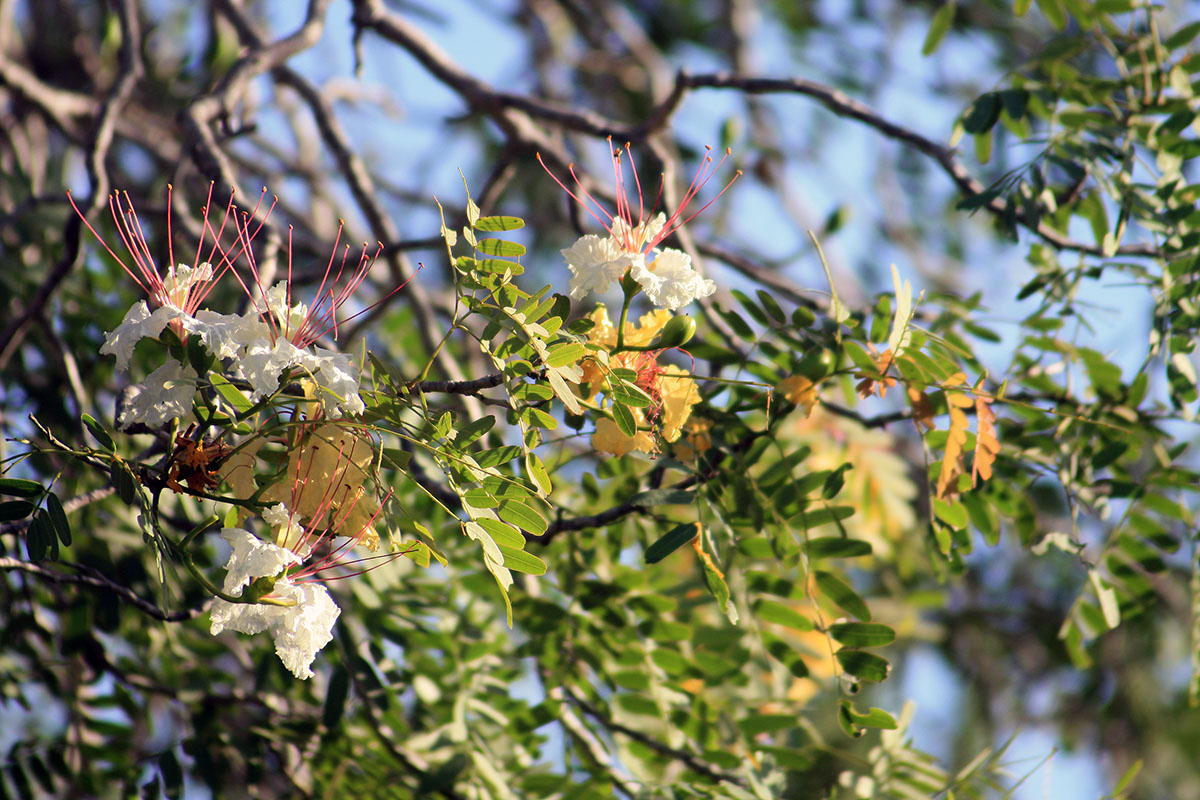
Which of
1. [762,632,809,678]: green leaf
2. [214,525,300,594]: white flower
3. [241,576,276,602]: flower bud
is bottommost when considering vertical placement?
[762,632,809,678]: green leaf

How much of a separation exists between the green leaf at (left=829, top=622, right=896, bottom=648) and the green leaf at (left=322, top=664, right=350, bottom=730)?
2.39 ft

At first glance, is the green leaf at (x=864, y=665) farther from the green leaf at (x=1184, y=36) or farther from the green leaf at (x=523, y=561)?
the green leaf at (x=1184, y=36)

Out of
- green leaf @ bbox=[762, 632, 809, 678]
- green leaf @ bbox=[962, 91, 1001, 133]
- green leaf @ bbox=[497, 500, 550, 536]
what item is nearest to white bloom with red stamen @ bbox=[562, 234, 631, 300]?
green leaf @ bbox=[497, 500, 550, 536]

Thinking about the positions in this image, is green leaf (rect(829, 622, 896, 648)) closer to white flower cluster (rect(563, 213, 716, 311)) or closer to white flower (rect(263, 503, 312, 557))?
white flower cluster (rect(563, 213, 716, 311))

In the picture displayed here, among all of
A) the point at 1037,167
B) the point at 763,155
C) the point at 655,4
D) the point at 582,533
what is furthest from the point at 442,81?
the point at 655,4

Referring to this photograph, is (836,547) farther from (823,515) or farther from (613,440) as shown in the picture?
(613,440)

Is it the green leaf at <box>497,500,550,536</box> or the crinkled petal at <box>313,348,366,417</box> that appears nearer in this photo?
the crinkled petal at <box>313,348,366,417</box>

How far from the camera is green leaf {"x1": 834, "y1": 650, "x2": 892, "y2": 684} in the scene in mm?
1201

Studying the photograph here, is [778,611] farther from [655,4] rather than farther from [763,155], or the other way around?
[655,4]

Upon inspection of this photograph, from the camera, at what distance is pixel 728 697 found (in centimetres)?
180

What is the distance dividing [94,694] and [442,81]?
132 cm

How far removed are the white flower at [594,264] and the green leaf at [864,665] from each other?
56 cm

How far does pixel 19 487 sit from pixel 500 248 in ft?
1.76

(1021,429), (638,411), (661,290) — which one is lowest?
(1021,429)
